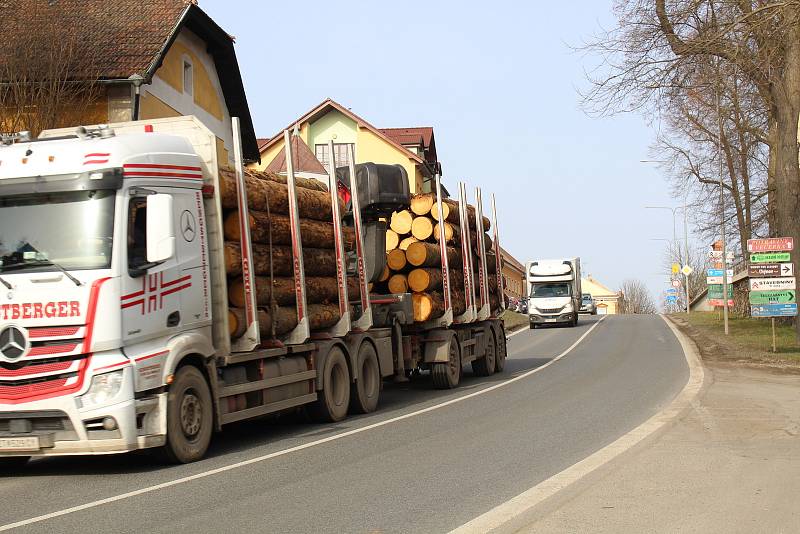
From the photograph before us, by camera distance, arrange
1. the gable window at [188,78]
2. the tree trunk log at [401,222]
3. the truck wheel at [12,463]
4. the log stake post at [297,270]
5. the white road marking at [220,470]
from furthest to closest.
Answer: the gable window at [188,78]
the tree trunk log at [401,222]
the log stake post at [297,270]
the truck wheel at [12,463]
the white road marking at [220,470]

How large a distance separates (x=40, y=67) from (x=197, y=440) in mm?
12976

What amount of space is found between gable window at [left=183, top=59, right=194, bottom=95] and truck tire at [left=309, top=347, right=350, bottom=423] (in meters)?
15.9

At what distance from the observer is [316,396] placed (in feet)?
43.4

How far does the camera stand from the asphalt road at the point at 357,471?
739 cm

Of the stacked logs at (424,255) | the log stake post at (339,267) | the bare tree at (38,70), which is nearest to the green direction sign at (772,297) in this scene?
the stacked logs at (424,255)

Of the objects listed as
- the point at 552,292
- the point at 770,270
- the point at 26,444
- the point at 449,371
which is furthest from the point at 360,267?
the point at 552,292

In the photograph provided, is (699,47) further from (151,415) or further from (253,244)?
(151,415)

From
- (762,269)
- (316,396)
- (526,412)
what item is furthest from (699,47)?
(316,396)

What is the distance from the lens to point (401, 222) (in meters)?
18.5

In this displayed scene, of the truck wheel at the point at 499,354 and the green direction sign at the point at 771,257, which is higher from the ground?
the green direction sign at the point at 771,257

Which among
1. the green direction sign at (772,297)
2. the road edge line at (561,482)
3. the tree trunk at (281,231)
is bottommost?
the road edge line at (561,482)

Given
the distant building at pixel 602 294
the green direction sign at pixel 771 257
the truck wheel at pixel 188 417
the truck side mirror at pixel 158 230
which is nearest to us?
the truck side mirror at pixel 158 230

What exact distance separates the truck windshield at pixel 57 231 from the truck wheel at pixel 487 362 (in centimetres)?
1240

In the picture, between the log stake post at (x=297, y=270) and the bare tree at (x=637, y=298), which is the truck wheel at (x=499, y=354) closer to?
the log stake post at (x=297, y=270)
